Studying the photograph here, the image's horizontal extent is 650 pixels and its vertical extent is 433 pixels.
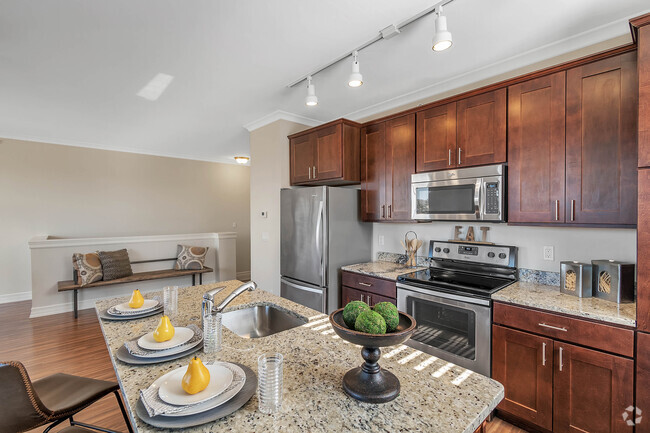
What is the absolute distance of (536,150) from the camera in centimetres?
205

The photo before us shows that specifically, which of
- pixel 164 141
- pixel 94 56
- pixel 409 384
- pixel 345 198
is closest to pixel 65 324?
pixel 164 141

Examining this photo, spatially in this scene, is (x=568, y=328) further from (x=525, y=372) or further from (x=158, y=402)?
(x=158, y=402)

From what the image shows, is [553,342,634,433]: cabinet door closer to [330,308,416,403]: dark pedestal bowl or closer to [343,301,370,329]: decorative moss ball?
[330,308,416,403]: dark pedestal bowl

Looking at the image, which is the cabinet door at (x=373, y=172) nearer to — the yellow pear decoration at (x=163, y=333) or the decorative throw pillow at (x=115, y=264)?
the yellow pear decoration at (x=163, y=333)

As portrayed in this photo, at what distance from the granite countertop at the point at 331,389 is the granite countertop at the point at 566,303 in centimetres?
105

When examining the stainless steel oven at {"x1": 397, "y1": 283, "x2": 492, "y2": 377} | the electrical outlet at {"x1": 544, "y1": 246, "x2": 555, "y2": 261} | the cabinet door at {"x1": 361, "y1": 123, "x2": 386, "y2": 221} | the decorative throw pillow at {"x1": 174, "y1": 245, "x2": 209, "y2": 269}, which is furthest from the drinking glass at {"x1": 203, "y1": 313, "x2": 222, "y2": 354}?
the decorative throw pillow at {"x1": 174, "y1": 245, "x2": 209, "y2": 269}

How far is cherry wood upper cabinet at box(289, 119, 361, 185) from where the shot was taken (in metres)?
3.08

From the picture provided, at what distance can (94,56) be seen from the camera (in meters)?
2.30

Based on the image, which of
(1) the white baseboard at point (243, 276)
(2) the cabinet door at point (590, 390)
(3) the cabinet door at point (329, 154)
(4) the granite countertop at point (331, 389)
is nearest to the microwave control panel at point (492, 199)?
(2) the cabinet door at point (590, 390)

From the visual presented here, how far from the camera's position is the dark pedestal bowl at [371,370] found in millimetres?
811

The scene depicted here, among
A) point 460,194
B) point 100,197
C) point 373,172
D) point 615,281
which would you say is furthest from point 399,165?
point 100,197

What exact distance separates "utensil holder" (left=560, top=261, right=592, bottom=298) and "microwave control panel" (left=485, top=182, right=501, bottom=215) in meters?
0.54

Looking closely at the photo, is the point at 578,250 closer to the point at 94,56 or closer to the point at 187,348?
the point at 187,348

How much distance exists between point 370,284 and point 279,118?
2192mm
